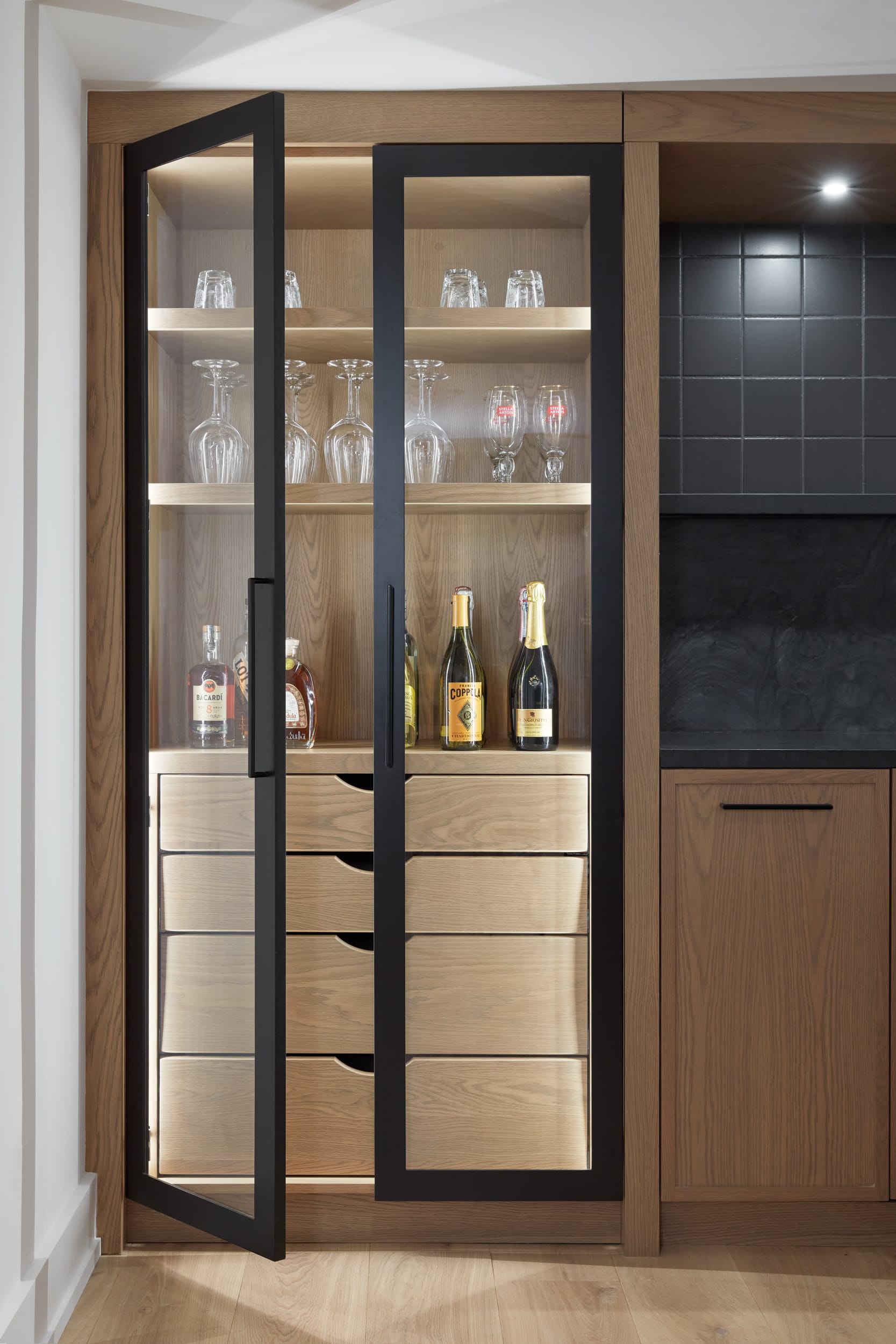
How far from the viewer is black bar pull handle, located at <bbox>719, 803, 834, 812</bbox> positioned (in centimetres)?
201

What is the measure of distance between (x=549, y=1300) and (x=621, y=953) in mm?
631

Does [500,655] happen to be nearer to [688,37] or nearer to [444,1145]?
[444,1145]

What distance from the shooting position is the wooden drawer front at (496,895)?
6.69 ft

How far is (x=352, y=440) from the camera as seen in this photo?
85.0 inches

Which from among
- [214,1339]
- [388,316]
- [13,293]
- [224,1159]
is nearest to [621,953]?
[224,1159]

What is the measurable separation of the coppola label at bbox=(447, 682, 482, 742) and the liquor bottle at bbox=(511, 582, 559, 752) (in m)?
0.08

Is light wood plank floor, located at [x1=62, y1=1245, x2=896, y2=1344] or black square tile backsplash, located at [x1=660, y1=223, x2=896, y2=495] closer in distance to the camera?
light wood plank floor, located at [x1=62, y1=1245, x2=896, y2=1344]

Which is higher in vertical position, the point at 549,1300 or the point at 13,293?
the point at 13,293

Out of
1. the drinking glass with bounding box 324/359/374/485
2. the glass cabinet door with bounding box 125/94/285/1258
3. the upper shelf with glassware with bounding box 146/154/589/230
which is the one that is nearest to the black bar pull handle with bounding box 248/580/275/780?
the glass cabinet door with bounding box 125/94/285/1258

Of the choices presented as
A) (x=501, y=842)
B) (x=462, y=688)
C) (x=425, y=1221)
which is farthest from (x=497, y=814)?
(x=425, y=1221)

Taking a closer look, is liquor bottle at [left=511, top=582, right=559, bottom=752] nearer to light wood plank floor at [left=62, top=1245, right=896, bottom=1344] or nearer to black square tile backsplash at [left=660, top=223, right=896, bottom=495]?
black square tile backsplash at [left=660, top=223, right=896, bottom=495]

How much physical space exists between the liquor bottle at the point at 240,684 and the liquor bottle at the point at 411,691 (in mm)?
317

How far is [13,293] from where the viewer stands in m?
1.66

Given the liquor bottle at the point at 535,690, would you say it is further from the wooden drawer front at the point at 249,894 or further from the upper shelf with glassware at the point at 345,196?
the upper shelf with glassware at the point at 345,196
